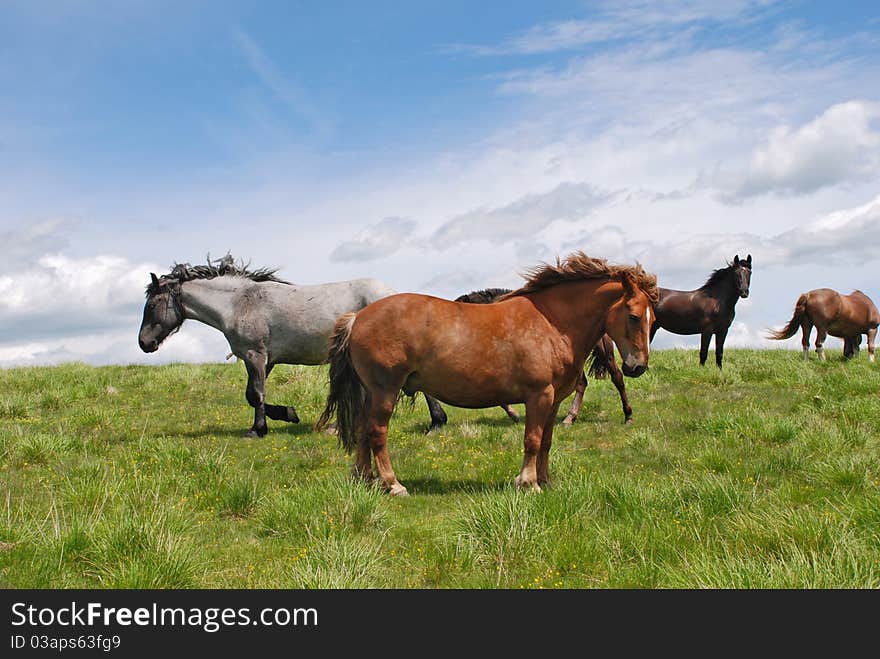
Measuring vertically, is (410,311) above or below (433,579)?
above

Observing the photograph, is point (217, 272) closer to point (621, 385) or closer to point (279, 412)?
point (279, 412)

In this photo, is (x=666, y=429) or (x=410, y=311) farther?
(x=666, y=429)

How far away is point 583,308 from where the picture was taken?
7664 mm

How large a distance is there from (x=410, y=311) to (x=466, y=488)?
2.15 meters

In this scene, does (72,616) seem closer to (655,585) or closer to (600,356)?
(655,585)

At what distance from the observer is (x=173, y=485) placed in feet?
24.7

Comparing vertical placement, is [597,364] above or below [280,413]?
above

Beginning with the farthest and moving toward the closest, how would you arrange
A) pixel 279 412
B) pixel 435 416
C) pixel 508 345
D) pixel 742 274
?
pixel 742 274 < pixel 279 412 < pixel 435 416 < pixel 508 345

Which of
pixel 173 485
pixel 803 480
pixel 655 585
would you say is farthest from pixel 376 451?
pixel 803 480

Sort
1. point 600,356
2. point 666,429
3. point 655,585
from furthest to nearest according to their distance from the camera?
point 600,356, point 666,429, point 655,585

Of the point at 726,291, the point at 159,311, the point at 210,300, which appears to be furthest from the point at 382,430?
the point at 726,291

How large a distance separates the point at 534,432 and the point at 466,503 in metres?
1.17

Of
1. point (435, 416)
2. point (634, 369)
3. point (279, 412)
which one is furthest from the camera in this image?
point (279, 412)

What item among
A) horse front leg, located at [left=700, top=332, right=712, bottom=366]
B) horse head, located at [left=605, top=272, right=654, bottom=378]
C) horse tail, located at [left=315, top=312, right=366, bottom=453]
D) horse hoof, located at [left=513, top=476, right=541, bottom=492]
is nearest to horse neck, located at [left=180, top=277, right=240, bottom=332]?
horse tail, located at [left=315, top=312, right=366, bottom=453]
